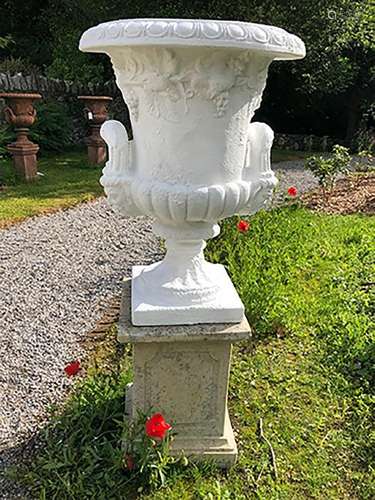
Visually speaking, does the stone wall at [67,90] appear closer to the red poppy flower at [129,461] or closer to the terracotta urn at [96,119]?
the terracotta urn at [96,119]

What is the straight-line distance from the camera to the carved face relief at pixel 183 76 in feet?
5.30

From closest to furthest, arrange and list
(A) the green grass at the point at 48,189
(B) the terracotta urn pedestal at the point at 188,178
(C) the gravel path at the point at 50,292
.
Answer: (B) the terracotta urn pedestal at the point at 188,178 < (C) the gravel path at the point at 50,292 < (A) the green grass at the point at 48,189

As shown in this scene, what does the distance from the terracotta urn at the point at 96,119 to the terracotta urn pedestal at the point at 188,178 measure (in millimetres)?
5710

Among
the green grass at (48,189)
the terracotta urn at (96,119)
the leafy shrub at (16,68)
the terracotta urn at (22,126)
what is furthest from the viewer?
the leafy shrub at (16,68)

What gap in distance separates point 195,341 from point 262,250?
75.4 inches

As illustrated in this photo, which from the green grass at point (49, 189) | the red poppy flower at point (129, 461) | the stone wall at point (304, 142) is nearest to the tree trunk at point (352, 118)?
the stone wall at point (304, 142)

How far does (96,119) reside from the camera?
7.45m

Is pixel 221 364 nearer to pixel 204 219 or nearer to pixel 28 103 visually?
pixel 204 219

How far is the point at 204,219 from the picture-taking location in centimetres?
182

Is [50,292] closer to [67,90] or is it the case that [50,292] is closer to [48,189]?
[48,189]

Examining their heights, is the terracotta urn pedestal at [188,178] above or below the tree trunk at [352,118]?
above

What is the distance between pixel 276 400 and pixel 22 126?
5059 millimetres

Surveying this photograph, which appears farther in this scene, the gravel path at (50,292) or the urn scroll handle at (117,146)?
the gravel path at (50,292)

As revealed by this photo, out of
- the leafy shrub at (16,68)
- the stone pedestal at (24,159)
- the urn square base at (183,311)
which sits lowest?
the stone pedestal at (24,159)
